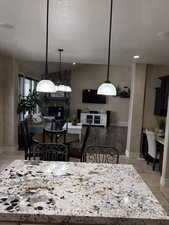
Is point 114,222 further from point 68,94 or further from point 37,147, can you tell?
point 68,94

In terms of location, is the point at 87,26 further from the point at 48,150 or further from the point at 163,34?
the point at 48,150

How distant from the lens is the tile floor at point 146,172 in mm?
3184

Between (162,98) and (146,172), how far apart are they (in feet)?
6.27

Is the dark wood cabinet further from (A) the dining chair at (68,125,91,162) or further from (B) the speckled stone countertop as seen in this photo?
(B) the speckled stone countertop

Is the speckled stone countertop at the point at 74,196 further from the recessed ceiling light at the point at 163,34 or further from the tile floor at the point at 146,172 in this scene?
the recessed ceiling light at the point at 163,34

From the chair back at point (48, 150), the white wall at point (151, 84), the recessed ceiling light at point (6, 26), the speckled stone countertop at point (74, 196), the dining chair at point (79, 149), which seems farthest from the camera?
the white wall at point (151, 84)

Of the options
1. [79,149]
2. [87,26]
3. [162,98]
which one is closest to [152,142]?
[162,98]

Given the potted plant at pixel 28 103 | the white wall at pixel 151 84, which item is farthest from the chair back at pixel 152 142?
the potted plant at pixel 28 103

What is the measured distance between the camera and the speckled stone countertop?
1.11 m

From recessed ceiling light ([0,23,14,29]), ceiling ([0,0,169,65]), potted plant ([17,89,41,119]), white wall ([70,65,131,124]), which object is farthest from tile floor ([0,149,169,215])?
white wall ([70,65,131,124])

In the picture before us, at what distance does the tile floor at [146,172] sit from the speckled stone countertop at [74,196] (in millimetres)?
1778


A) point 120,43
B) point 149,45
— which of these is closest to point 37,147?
point 120,43

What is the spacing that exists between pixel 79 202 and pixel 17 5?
2098 mm

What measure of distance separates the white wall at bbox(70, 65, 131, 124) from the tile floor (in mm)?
5983
